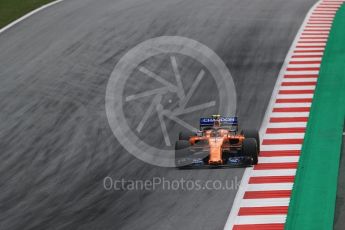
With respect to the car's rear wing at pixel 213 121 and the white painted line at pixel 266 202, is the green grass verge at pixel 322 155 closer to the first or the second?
the white painted line at pixel 266 202

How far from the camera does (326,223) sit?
17688mm

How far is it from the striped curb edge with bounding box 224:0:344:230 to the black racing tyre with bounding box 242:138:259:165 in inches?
19.9

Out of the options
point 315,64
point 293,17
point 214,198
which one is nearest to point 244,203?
point 214,198

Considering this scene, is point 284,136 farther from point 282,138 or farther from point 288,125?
point 288,125

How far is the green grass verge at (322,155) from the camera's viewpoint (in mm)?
18281

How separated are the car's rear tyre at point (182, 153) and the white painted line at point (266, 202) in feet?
7.83

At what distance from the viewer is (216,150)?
68.5ft

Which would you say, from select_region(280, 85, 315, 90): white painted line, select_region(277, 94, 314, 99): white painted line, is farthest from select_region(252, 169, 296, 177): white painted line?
select_region(280, 85, 315, 90): white painted line

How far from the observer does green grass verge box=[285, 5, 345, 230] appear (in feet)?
60.0

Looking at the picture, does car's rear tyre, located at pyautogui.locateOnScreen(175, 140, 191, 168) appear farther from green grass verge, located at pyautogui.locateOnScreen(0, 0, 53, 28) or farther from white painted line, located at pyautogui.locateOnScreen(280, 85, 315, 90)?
green grass verge, located at pyautogui.locateOnScreen(0, 0, 53, 28)

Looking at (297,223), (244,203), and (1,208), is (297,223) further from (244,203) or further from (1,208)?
(1,208)

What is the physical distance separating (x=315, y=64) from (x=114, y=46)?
27.6 ft

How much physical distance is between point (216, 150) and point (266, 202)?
7.54 ft

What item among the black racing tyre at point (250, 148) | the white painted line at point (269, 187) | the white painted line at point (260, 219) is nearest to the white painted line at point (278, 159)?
the black racing tyre at point (250, 148)
